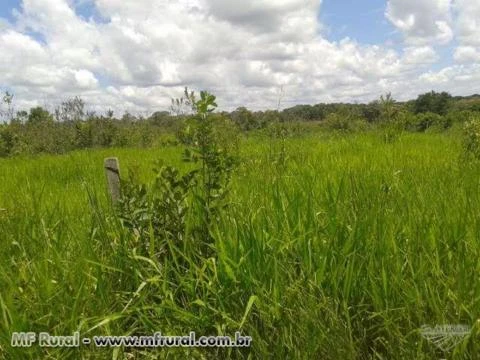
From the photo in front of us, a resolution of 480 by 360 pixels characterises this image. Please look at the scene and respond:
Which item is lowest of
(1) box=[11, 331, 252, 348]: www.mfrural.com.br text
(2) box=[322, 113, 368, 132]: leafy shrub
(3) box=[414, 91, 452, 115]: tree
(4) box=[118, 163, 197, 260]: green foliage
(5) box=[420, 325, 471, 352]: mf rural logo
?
(1) box=[11, 331, 252, 348]: www.mfrural.com.br text

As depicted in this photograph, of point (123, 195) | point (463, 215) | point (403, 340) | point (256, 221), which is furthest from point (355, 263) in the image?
point (123, 195)

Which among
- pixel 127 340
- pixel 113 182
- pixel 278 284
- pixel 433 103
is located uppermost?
pixel 433 103

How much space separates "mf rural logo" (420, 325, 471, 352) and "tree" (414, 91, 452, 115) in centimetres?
7997

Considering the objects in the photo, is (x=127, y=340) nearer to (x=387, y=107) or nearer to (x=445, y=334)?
(x=445, y=334)

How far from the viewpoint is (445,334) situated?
153 cm

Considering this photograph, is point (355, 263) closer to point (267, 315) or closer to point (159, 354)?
point (267, 315)

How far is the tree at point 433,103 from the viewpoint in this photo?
7512cm

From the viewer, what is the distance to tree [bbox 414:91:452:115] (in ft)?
246

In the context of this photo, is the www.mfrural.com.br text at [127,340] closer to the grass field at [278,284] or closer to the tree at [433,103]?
the grass field at [278,284]

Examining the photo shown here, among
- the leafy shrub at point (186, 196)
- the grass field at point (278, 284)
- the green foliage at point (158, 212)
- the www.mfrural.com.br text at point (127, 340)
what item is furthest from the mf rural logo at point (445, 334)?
the green foliage at point (158, 212)

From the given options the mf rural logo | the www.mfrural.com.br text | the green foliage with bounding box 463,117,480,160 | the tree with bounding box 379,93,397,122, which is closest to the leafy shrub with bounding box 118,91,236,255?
the www.mfrural.com.br text

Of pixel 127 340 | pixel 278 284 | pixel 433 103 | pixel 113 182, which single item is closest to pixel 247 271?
pixel 278 284

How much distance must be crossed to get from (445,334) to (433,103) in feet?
277

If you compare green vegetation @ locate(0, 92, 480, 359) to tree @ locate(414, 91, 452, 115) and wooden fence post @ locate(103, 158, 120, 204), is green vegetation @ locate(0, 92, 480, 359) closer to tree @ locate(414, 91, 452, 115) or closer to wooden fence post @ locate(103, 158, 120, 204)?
wooden fence post @ locate(103, 158, 120, 204)
